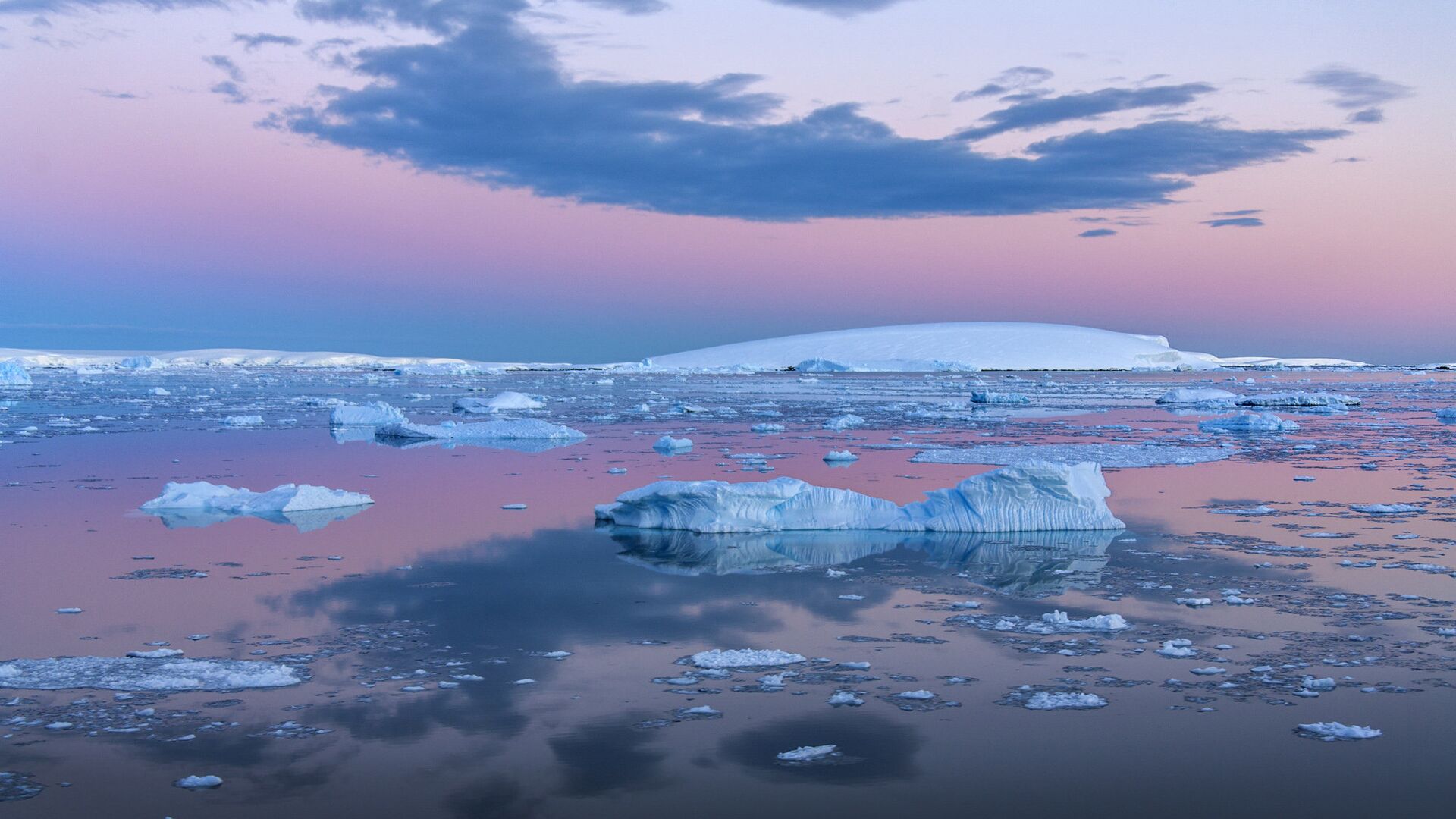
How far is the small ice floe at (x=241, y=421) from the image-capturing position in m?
20.7

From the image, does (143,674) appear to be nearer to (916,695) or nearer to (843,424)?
(916,695)

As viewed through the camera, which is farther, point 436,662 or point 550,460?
point 550,460

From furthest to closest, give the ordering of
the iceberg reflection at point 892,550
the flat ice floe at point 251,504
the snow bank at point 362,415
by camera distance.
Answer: the snow bank at point 362,415 < the flat ice floe at point 251,504 < the iceberg reflection at point 892,550

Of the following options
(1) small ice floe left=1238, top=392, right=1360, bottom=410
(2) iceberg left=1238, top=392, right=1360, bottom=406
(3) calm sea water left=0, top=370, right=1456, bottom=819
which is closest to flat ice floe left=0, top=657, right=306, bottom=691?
(3) calm sea water left=0, top=370, right=1456, bottom=819

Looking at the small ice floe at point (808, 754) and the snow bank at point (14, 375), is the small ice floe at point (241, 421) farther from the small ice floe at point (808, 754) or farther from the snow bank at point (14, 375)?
the snow bank at point (14, 375)

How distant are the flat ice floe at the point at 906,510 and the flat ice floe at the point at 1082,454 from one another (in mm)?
4168

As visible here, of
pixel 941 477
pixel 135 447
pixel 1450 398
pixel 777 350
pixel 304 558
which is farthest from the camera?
pixel 777 350

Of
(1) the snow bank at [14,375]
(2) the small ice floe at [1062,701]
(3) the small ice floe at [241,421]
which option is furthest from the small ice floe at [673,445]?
(1) the snow bank at [14,375]

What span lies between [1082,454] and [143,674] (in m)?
12.1

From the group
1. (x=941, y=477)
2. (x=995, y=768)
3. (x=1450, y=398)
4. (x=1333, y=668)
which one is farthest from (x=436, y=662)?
(x=1450, y=398)

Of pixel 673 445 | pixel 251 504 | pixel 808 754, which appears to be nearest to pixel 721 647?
pixel 808 754

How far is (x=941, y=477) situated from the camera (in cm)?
1207

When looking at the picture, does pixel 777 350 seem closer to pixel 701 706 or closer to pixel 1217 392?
pixel 1217 392

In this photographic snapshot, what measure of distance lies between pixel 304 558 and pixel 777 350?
8308 centimetres
